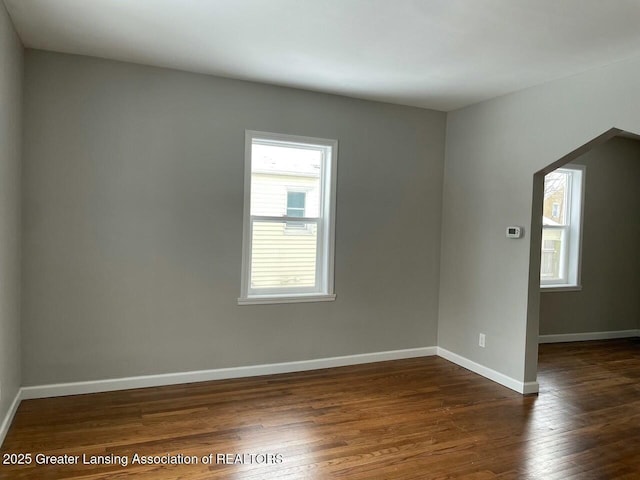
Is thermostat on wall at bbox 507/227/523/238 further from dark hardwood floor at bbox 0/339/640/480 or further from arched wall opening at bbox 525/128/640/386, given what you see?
dark hardwood floor at bbox 0/339/640/480

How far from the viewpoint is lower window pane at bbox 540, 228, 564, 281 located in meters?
5.75

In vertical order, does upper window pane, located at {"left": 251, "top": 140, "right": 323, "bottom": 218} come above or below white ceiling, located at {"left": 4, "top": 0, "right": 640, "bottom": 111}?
below

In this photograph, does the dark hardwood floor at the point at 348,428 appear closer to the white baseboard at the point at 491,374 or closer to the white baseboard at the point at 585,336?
the white baseboard at the point at 491,374

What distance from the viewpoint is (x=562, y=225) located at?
18.9 feet

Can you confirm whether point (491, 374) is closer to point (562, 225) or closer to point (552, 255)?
point (552, 255)

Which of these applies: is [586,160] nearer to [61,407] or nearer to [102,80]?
[102,80]

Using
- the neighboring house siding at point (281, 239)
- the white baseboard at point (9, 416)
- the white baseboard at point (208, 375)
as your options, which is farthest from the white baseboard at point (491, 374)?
the white baseboard at point (9, 416)

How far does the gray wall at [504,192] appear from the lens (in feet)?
11.2

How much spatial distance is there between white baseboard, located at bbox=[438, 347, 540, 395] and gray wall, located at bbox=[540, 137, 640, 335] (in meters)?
1.65

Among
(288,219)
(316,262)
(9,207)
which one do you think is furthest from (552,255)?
(9,207)

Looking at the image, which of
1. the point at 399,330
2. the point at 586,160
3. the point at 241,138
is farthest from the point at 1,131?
the point at 586,160

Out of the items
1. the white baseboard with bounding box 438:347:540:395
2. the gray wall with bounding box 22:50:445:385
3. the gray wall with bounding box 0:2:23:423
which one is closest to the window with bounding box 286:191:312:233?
the gray wall with bounding box 22:50:445:385

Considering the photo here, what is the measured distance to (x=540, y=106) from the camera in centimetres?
383

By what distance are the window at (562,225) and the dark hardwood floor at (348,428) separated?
1728mm
